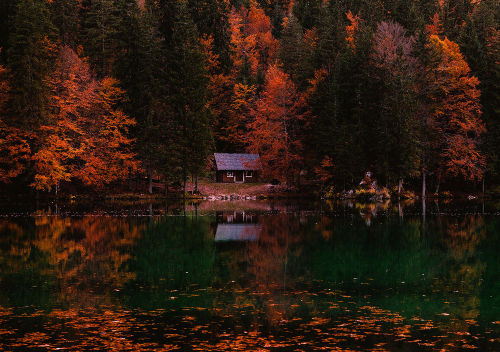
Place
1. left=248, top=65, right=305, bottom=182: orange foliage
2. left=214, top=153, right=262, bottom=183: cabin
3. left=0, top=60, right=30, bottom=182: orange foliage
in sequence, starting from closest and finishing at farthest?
left=0, top=60, right=30, bottom=182: orange foliage, left=248, top=65, right=305, bottom=182: orange foliage, left=214, top=153, right=262, bottom=183: cabin

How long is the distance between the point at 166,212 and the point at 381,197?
30.0 meters

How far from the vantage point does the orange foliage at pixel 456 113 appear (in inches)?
2694

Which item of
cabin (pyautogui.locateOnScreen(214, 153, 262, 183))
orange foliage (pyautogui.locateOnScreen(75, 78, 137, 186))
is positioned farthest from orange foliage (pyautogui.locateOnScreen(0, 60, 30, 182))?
cabin (pyautogui.locateOnScreen(214, 153, 262, 183))

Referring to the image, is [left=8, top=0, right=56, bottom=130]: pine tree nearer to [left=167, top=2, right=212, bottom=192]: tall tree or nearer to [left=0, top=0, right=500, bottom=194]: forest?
[left=0, top=0, right=500, bottom=194]: forest

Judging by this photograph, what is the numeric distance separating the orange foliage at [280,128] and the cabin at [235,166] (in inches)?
199

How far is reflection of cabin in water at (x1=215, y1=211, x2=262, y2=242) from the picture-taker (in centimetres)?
3164

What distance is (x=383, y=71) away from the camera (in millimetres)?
69625

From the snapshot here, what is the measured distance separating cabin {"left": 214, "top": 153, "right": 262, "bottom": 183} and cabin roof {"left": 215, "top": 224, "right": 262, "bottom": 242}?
43.2m

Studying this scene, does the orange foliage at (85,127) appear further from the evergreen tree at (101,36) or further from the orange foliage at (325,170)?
the orange foliage at (325,170)

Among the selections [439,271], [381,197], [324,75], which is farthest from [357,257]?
[324,75]

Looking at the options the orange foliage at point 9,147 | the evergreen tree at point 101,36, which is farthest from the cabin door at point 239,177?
the orange foliage at point 9,147

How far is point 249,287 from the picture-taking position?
1794 centimetres

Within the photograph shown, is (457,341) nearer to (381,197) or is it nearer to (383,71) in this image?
(381,197)

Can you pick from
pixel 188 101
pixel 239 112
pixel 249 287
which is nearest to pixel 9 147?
pixel 188 101
